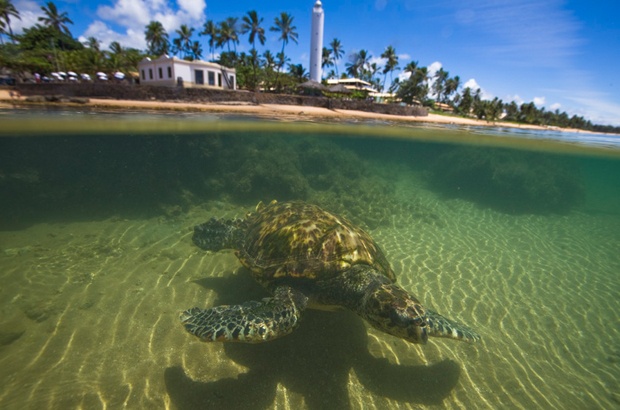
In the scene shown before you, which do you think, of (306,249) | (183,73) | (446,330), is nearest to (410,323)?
(446,330)

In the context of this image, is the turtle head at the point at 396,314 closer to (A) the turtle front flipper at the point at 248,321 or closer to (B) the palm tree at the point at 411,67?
(A) the turtle front flipper at the point at 248,321

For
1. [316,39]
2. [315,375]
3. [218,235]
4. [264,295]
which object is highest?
[316,39]

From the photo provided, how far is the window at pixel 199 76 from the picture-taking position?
31.5 m

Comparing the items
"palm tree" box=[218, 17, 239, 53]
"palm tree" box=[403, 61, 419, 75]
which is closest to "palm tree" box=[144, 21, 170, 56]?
"palm tree" box=[218, 17, 239, 53]

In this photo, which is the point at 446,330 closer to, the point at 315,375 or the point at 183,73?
the point at 315,375

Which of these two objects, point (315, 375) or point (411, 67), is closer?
point (315, 375)

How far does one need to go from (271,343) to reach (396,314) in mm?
1951

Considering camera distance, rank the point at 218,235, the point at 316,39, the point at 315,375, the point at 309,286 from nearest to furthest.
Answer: the point at 315,375 → the point at 309,286 → the point at 218,235 → the point at 316,39

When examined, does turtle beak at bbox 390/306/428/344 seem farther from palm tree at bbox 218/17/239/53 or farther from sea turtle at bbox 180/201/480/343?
palm tree at bbox 218/17/239/53

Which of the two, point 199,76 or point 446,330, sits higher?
point 199,76

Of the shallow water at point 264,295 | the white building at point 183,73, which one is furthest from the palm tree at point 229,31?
the shallow water at point 264,295

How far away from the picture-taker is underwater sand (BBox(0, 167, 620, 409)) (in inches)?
131

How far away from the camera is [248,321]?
3.05 meters

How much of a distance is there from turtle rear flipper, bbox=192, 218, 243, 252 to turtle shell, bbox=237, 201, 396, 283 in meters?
0.86
